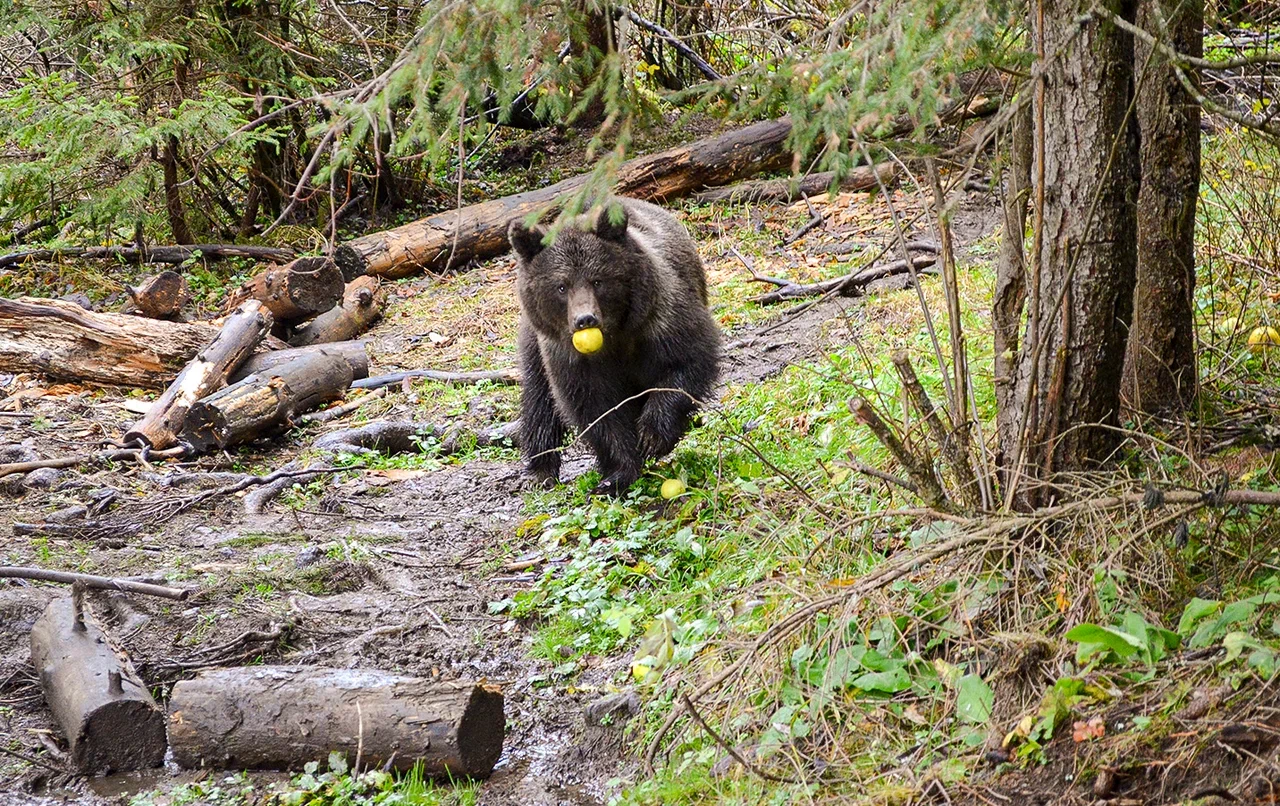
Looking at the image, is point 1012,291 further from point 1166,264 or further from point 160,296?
point 160,296

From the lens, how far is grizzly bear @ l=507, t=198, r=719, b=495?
6.58 m

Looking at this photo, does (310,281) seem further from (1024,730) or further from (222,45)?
(1024,730)

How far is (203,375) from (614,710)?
5.74m

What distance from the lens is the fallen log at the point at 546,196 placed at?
1324 cm

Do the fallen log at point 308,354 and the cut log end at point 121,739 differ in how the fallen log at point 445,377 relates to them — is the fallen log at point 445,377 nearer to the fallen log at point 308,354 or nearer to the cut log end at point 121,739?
the fallen log at point 308,354

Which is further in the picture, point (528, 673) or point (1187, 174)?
point (528, 673)

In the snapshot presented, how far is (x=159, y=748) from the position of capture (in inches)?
177


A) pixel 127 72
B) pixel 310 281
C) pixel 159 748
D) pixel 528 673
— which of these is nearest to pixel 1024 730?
pixel 528 673

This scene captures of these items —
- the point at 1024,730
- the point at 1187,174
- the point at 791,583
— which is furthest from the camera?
the point at 1187,174

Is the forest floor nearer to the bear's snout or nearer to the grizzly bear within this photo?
the grizzly bear

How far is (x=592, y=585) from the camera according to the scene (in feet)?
18.8

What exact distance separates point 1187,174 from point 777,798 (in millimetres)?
2994

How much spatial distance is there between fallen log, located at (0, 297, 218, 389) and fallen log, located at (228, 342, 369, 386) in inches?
30.9

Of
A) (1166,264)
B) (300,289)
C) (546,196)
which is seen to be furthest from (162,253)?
(1166,264)
